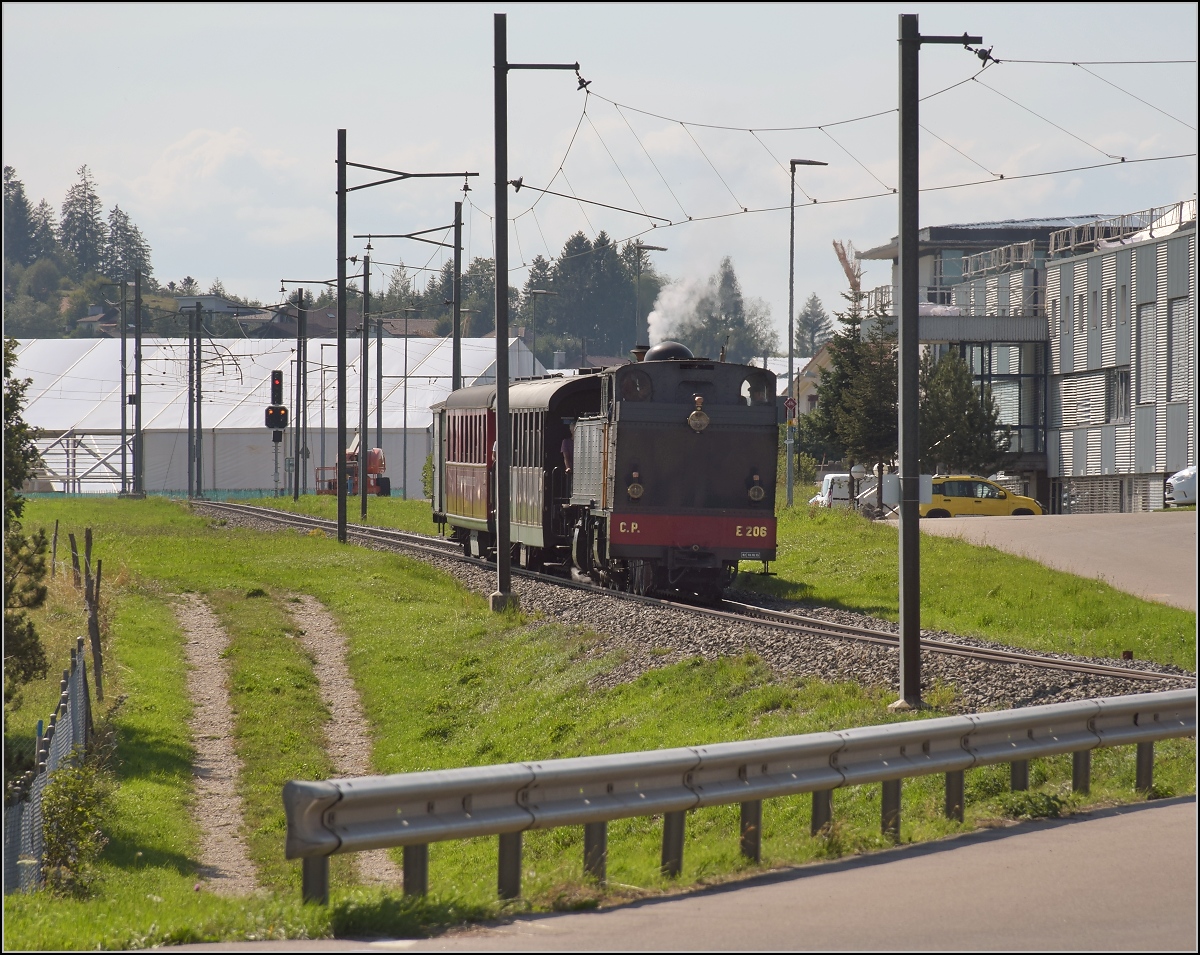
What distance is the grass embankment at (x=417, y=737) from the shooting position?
7.96 metres

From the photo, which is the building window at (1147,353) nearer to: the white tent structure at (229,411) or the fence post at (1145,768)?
the white tent structure at (229,411)

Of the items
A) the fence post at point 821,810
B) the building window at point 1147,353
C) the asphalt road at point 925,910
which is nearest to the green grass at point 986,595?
the fence post at point 821,810

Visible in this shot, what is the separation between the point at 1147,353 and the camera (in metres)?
54.7

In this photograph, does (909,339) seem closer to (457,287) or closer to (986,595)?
(986,595)

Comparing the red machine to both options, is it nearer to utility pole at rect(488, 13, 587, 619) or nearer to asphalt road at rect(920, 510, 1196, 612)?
asphalt road at rect(920, 510, 1196, 612)

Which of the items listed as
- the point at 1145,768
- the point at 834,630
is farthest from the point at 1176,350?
the point at 1145,768

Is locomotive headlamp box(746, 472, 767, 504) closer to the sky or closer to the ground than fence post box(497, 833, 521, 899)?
closer to the sky

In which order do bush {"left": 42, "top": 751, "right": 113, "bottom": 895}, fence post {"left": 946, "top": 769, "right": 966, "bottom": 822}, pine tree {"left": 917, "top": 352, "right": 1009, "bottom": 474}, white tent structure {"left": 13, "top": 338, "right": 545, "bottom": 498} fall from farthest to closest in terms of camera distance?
white tent structure {"left": 13, "top": 338, "right": 545, "bottom": 498} < pine tree {"left": 917, "top": 352, "right": 1009, "bottom": 474} < bush {"left": 42, "top": 751, "right": 113, "bottom": 895} < fence post {"left": 946, "top": 769, "right": 966, "bottom": 822}

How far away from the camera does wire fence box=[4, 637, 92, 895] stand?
386 inches

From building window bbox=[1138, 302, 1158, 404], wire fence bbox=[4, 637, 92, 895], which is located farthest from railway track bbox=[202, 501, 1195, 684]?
building window bbox=[1138, 302, 1158, 404]

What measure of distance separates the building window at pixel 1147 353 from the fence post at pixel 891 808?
48.4 m

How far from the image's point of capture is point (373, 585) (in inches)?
1143

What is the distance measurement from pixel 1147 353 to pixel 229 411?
6075 cm

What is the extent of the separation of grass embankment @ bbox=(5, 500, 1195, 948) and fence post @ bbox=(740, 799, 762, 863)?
9 centimetres
